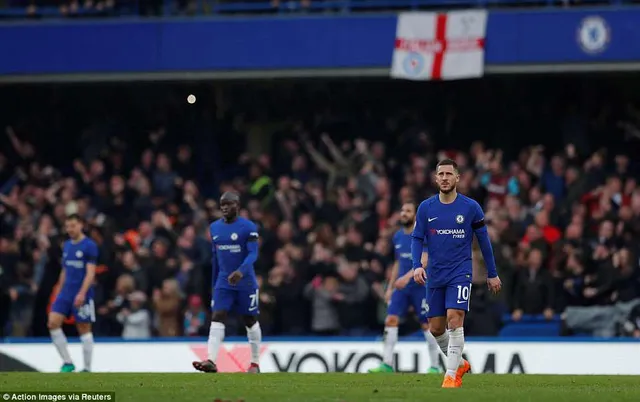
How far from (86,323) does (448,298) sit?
8.31m

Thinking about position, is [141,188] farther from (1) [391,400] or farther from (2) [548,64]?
(1) [391,400]

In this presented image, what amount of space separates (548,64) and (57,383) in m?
13.9

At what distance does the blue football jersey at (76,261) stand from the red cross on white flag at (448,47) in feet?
26.0

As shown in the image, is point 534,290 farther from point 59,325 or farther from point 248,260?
point 59,325

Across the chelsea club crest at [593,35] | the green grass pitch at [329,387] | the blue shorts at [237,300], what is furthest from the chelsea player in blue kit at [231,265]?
the chelsea club crest at [593,35]

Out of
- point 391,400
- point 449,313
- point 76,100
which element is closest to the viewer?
point 391,400

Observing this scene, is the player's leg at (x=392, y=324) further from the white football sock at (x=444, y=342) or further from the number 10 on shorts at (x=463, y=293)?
the number 10 on shorts at (x=463, y=293)

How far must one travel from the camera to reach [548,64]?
27.3m

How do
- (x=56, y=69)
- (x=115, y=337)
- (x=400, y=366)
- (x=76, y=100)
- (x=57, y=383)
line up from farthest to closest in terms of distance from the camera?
(x=76, y=100)
(x=56, y=69)
(x=115, y=337)
(x=400, y=366)
(x=57, y=383)

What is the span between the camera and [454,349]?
49.2 feet

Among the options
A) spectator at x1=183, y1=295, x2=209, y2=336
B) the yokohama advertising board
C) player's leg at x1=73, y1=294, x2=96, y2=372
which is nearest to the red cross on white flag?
spectator at x1=183, y1=295, x2=209, y2=336

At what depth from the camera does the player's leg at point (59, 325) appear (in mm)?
21750

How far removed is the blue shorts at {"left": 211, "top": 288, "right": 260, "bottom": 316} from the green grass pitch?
1369 millimetres

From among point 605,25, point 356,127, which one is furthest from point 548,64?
point 356,127
